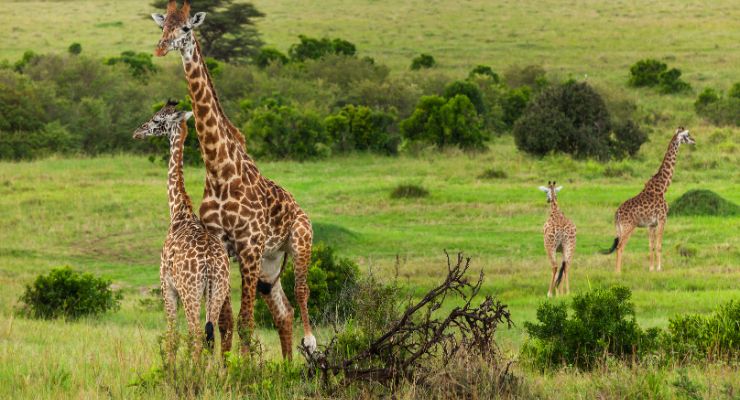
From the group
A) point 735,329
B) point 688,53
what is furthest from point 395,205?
point 688,53

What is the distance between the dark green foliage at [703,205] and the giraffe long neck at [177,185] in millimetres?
14120

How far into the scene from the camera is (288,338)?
27.0ft

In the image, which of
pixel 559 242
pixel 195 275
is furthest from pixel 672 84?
pixel 195 275

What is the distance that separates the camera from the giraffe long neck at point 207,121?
7609 mm

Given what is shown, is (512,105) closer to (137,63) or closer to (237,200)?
(137,63)

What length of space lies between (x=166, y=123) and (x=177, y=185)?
0.73m

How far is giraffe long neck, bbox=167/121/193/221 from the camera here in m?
7.82

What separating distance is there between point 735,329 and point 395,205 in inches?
541

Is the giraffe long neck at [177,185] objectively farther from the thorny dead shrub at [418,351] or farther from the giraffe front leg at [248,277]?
the thorny dead shrub at [418,351]

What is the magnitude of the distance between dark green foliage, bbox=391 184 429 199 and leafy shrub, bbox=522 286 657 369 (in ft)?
46.1

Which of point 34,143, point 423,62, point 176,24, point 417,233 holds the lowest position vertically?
point 34,143

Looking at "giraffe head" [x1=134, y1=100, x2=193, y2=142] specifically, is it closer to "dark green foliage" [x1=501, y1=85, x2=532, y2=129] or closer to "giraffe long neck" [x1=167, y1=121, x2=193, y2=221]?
"giraffe long neck" [x1=167, y1=121, x2=193, y2=221]

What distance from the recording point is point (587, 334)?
28.5ft

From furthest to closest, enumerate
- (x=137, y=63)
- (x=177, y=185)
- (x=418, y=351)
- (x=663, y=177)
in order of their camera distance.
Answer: (x=137, y=63), (x=663, y=177), (x=177, y=185), (x=418, y=351)
